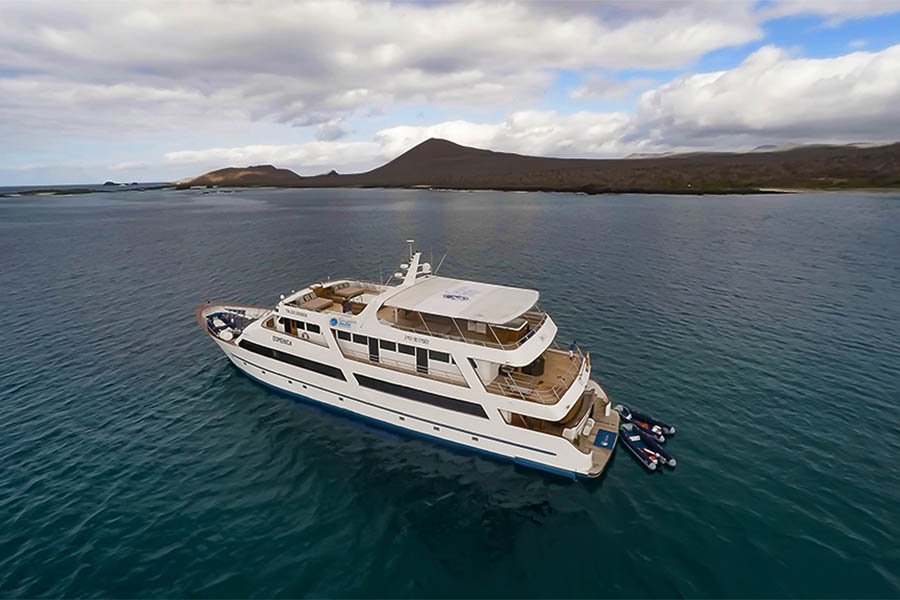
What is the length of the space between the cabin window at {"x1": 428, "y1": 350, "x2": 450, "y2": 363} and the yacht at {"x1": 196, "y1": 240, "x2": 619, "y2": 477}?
0.05 m

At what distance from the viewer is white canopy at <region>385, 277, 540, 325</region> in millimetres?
21516

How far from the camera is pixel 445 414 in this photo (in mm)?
21594

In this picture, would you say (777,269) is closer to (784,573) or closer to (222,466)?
(784,573)

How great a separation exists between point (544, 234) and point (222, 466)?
242 ft

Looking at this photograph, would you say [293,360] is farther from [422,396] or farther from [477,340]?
[477,340]

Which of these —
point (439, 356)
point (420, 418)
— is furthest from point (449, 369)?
point (420, 418)

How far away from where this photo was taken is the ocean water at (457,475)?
15188 millimetres

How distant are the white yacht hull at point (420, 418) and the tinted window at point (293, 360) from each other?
29 centimetres

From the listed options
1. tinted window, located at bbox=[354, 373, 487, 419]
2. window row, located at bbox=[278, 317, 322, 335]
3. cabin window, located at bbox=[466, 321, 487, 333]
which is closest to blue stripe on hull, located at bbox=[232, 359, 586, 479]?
tinted window, located at bbox=[354, 373, 487, 419]

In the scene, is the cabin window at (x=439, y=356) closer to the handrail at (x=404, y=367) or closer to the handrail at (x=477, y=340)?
the handrail at (x=404, y=367)

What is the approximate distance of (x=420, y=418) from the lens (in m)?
22.3

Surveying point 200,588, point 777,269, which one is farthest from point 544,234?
point 200,588

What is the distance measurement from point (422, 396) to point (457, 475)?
440 cm

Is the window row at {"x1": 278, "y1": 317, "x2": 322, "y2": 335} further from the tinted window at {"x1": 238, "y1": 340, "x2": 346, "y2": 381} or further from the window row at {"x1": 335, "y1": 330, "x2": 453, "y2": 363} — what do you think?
the window row at {"x1": 335, "y1": 330, "x2": 453, "y2": 363}
